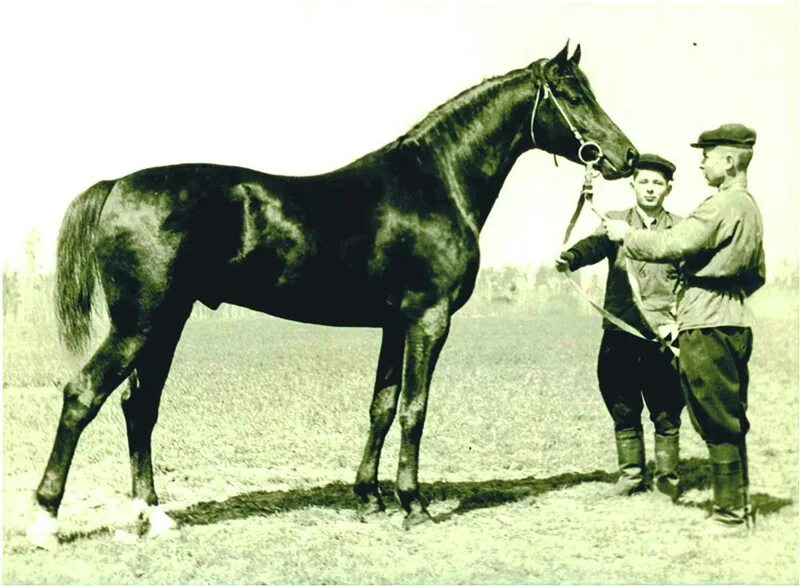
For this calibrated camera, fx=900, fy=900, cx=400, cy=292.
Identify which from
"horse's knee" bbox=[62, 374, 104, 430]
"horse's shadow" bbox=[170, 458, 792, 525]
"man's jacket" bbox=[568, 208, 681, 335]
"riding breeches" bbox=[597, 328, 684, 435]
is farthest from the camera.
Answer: "riding breeches" bbox=[597, 328, 684, 435]

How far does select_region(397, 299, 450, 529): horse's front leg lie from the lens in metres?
5.68

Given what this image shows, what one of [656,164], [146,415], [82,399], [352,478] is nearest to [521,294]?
[352,478]

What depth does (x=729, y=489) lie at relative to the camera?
555 centimetres

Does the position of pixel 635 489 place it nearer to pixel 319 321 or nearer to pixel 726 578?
pixel 726 578

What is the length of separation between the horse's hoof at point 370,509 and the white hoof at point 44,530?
75.5 inches

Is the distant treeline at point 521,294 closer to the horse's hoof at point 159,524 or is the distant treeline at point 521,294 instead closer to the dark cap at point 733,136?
the horse's hoof at point 159,524

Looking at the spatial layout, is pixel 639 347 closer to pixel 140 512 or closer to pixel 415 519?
pixel 415 519

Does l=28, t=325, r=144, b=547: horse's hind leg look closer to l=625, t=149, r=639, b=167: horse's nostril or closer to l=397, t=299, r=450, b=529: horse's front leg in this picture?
l=397, t=299, r=450, b=529: horse's front leg

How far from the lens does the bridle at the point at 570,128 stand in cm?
602

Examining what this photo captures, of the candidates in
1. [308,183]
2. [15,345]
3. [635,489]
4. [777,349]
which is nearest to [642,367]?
[635,489]

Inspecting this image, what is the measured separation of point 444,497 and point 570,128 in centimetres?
278

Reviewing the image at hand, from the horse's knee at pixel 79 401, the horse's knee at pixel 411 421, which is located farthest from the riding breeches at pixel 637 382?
the horse's knee at pixel 79 401

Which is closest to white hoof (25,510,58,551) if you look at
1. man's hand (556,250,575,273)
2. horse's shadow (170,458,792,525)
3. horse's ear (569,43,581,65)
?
horse's shadow (170,458,792,525)

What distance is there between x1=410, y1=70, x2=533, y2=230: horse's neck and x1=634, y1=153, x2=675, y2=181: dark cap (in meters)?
0.89
